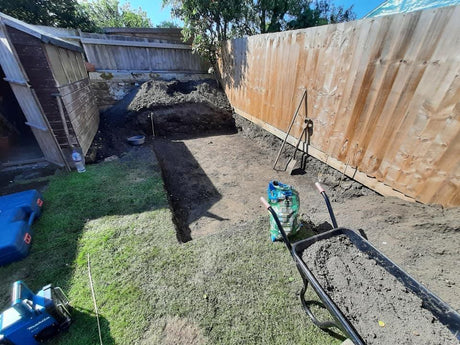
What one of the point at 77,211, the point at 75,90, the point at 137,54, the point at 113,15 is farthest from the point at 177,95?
the point at 113,15

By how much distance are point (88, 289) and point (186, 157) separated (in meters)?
3.95

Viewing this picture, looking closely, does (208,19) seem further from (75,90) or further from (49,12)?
(49,12)

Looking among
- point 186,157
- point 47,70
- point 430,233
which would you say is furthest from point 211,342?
point 47,70

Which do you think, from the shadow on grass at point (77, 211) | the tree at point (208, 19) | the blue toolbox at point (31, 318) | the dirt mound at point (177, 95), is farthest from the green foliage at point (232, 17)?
the blue toolbox at point (31, 318)

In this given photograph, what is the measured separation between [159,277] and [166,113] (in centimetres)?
590

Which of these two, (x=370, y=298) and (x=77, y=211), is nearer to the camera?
(x=370, y=298)

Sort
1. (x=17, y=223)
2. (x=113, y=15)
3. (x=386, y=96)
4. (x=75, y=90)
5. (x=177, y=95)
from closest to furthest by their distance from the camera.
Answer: (x=17, y=223) < (x=386, y=96) < (x=75, y=90) < (x=177, y=95) < (x=113, y=15)

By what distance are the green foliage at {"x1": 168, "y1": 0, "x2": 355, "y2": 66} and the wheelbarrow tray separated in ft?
26.8

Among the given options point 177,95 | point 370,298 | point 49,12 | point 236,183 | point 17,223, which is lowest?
point 236,183

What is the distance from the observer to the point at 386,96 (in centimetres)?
285

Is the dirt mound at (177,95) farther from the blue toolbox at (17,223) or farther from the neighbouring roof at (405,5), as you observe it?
the neighbouring roof at (405,5)

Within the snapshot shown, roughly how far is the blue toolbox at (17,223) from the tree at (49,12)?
28.0 feet

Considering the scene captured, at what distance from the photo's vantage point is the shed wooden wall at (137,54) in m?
7.23

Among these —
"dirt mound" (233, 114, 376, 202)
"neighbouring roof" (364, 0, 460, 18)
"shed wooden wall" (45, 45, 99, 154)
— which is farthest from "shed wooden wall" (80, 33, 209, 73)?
"neighbouring roof" (364, 0, 460, 18)
